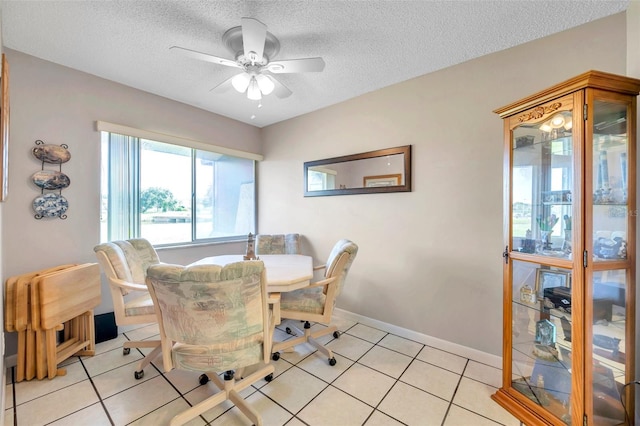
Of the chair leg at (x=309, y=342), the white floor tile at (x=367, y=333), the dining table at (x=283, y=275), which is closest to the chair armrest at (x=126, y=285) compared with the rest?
the dining table at (x=283, y=275)

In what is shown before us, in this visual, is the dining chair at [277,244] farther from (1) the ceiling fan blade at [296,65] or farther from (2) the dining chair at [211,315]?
(1) the ceiling fan blade at [296,65]

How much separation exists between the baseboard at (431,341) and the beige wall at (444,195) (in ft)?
0.15

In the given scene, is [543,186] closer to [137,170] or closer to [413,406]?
[413,406]

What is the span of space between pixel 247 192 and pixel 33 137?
2.26m

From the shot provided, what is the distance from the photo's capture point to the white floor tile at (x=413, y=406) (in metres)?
1.51

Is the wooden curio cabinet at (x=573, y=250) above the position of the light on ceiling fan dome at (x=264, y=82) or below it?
below

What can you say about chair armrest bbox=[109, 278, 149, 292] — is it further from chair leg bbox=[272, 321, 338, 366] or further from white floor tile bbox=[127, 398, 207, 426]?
chair leg bbox=[272, 321, 338, 366]

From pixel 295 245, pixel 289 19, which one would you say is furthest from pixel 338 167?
pixel 289 19

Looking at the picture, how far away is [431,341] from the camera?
7.74 feet

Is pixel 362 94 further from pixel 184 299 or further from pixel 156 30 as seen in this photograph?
pixel 184 299

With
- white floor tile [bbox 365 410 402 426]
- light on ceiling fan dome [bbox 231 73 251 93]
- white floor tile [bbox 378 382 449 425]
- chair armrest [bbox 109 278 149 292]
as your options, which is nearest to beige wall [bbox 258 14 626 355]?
white floor tile [bbox 378 382 449 425]

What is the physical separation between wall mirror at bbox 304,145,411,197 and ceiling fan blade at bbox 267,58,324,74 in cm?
120

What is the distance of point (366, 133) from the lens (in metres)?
2.83

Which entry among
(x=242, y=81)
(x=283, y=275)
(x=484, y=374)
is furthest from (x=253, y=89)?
(x=484, y=374)
